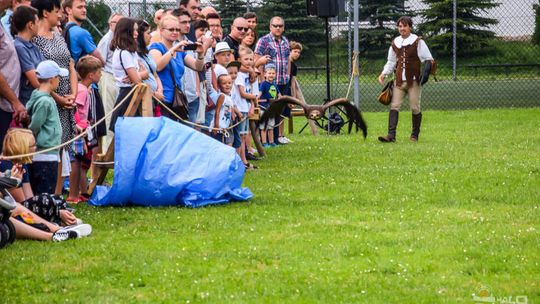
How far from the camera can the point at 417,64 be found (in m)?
17.2

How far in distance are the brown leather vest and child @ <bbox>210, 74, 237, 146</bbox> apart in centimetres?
455

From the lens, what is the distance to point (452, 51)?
25.7 metres

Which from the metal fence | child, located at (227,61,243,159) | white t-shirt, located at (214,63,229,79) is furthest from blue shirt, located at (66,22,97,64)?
the metal fence

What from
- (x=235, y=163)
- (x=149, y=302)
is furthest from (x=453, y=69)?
(x=149, y=302)

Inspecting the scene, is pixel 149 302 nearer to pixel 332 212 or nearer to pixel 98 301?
pixel 98 301

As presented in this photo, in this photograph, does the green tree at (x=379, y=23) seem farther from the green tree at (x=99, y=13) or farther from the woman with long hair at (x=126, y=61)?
the woman with long hair at (x=126, y=61)

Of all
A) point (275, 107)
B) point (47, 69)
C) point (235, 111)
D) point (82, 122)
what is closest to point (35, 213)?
point (47, 69)

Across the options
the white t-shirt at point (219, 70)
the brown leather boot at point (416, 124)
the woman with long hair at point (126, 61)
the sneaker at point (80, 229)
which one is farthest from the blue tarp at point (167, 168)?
the brown leather boot at point (416, 124)

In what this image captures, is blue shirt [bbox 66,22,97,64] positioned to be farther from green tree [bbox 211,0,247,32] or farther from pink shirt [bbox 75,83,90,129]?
green tree [bbox 211,0,247,32]

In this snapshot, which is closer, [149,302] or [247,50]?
[149,302]

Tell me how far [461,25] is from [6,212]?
1925 cm

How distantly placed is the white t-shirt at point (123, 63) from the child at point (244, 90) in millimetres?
2855

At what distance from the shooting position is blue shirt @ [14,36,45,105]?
952 centimetres

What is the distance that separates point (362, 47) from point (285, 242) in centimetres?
2014
